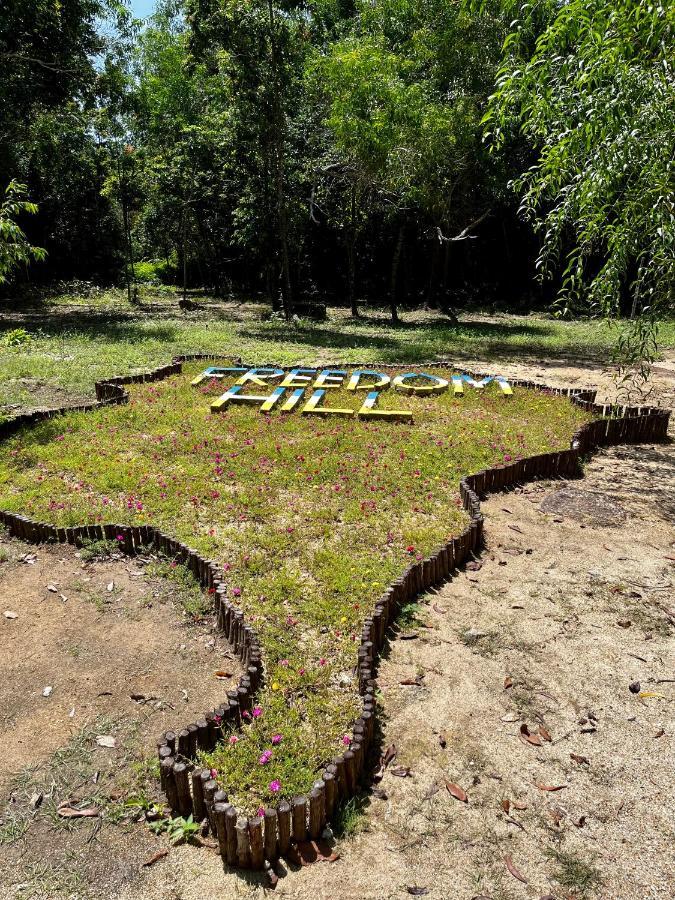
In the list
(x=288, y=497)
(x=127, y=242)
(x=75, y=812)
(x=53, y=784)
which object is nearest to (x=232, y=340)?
(x=288, y=497)

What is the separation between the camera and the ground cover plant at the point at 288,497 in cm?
336

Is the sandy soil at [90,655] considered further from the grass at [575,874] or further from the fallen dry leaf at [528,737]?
the grass at [575,874]

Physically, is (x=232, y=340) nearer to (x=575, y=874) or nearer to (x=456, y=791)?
(x=456, y=791)

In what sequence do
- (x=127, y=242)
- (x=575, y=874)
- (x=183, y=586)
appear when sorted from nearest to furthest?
(x=575, y=874)
(x=183, y=586)
(x=127, y=242)

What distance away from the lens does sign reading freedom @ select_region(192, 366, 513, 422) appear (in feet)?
26.8

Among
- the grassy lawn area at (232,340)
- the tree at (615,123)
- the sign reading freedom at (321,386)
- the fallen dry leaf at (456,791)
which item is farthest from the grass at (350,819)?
the grassy lawn area at (232,340)

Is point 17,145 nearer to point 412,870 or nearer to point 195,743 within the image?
point 195,743

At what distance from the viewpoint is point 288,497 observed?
19.0 feet

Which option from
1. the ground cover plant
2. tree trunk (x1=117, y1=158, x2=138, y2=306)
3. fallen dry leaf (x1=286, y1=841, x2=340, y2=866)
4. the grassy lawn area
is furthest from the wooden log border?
tree trunk (x1=117, y1=158, x2=138, y2=306)

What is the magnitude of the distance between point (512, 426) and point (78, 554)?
5.22 metres

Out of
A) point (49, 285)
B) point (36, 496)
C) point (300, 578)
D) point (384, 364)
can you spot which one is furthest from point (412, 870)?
point (49, 285)

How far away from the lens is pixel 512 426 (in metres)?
7.90

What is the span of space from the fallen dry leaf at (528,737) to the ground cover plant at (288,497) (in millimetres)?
863

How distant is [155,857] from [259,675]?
1.04 metres
